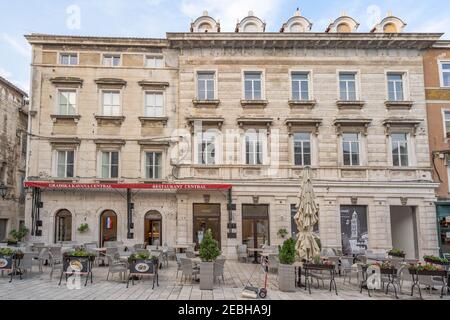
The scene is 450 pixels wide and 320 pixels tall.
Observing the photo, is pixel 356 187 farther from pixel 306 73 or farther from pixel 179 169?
pixel 179 169

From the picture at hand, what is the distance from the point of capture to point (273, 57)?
19969 mm

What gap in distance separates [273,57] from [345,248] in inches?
441

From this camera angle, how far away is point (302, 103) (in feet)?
63.9

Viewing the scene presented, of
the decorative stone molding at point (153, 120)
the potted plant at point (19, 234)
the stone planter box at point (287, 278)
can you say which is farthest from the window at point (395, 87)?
the potted plant at point (19, 234)

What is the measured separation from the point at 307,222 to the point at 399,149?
1040 cm

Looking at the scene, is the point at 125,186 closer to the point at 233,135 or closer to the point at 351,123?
the point at 233,135

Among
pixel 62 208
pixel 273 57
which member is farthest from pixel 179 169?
pixel 273 57

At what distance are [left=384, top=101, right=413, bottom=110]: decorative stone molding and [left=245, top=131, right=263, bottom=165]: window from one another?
7.32m

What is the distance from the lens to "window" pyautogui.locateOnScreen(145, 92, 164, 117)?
65.4ft

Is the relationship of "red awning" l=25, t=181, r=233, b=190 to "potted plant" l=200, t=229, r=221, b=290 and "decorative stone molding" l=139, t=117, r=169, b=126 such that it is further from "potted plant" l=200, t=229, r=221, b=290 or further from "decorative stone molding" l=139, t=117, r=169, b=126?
"potted plant" l=200, t=229, r=221, b=290

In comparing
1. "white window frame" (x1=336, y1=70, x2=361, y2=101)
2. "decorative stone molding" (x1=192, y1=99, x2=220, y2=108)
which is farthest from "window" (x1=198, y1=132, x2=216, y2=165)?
"white window frame" (x1=336, y1=70, x2=361, y2=101)

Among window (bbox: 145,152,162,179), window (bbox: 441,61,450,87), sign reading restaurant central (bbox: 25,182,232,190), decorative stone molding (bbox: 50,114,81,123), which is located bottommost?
sign reading restaurant central (bbox: 25,182,232,190)

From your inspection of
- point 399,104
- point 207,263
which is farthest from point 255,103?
point 207,263
